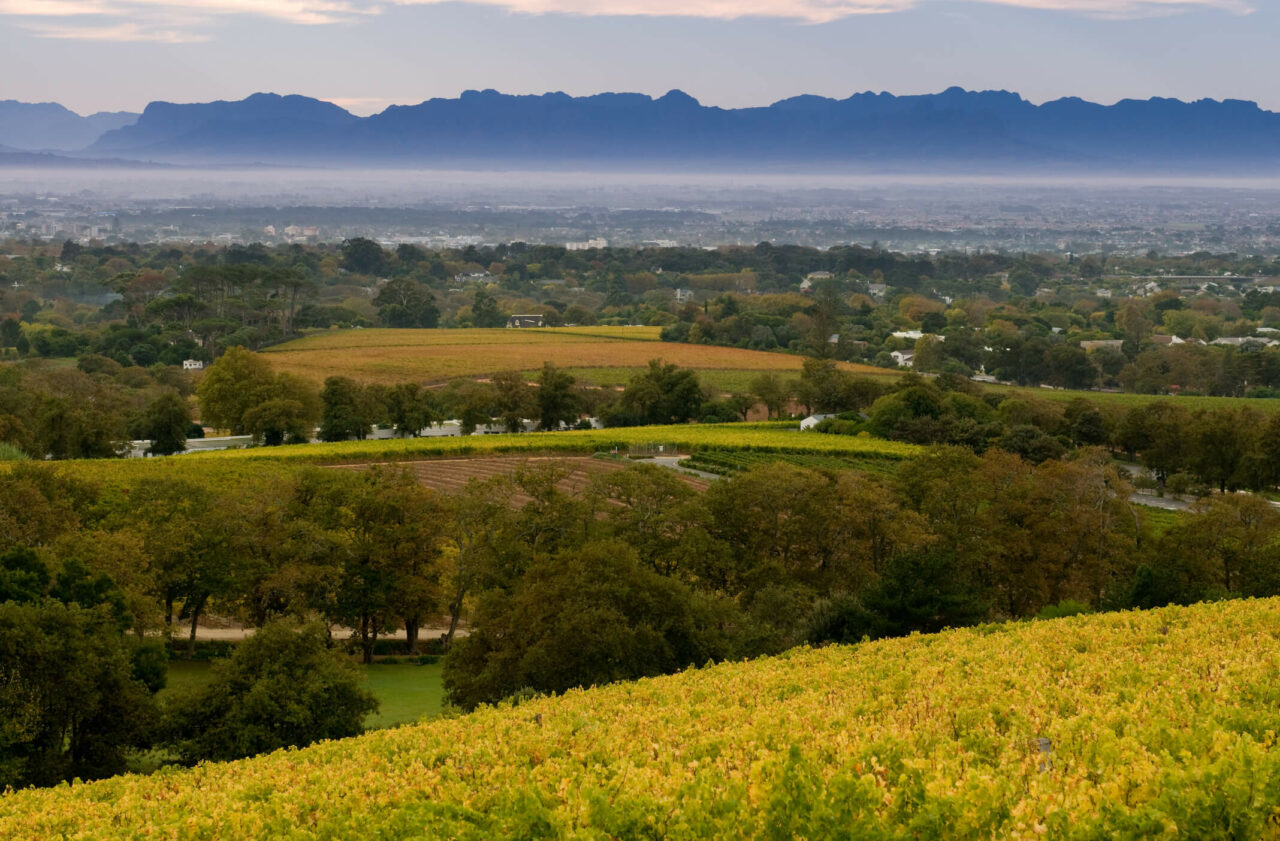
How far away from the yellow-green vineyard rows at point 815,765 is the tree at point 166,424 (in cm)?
4550

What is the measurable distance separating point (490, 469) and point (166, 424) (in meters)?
18.0

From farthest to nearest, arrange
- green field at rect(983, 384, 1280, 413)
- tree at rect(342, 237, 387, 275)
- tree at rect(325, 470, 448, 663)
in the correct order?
tree at rect(342, 237, 387, 275)
green field at rect(983, 384, 1280, 413)
tree at rect(325, 470, 448, 663)

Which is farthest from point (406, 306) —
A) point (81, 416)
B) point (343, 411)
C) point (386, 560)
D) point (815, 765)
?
point (815, 765)

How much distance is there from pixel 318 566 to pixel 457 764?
52.8 feet

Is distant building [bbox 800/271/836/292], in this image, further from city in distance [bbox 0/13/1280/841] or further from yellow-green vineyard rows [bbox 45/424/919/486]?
yellow-green vineyard rows [bbox 45/424/919/486]

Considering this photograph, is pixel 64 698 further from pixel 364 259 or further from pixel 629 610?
pixel 364 259

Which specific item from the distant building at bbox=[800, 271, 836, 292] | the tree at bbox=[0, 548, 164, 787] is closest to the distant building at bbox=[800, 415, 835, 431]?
the tree at bbox=[0, 548, 164, 787]

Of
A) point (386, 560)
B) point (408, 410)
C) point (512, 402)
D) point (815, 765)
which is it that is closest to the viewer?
point (815, 765)

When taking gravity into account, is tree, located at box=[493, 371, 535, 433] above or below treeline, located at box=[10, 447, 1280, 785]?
below

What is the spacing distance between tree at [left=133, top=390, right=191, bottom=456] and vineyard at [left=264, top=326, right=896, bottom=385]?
849 inches

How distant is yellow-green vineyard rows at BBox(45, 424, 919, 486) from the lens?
150ft

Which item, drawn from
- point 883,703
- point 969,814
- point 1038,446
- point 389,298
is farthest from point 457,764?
point 389,298

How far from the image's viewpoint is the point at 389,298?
125250 millimetres

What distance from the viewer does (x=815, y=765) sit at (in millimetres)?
9922
